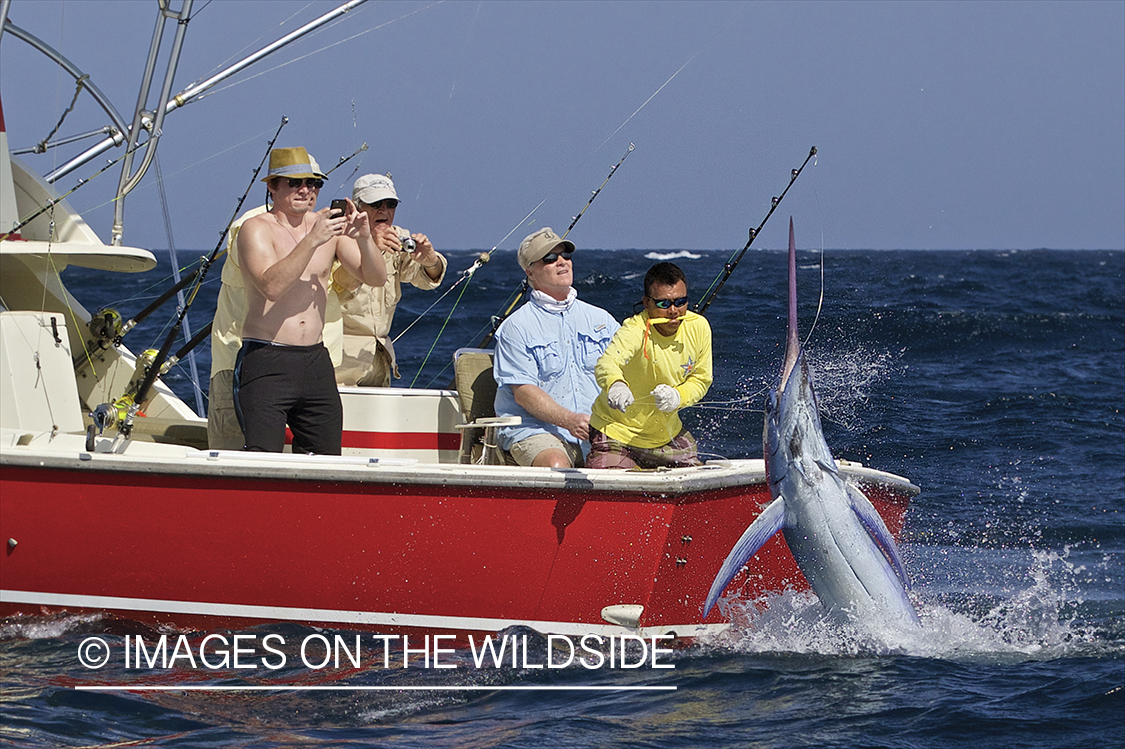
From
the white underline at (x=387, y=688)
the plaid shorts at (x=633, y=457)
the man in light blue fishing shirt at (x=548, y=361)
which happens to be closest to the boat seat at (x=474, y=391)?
the man in light blue fishing shirt at (x=548, y=361)

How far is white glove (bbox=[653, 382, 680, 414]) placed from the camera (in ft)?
15.4

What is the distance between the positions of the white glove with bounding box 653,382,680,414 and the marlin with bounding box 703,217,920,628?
71 cm

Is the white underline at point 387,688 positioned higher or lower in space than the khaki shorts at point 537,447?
lower

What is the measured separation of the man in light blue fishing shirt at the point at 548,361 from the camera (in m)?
5.36

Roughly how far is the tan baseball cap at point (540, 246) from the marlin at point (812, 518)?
172 centimetres

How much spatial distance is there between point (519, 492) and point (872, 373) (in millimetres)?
7233

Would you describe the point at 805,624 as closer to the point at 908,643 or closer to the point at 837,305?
the point at 908,643

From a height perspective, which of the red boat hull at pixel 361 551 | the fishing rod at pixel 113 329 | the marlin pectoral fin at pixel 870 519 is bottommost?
the red boat hull at pixel 361 551

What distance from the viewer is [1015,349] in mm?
16047

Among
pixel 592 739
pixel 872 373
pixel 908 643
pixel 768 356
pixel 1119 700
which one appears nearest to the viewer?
pixel 592 739

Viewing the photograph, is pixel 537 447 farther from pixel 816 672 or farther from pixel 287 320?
pixel 816 672

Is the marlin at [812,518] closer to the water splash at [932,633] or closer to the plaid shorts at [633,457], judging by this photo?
the water splash at [932,633]

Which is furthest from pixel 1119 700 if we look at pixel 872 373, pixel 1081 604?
pixel 872 373

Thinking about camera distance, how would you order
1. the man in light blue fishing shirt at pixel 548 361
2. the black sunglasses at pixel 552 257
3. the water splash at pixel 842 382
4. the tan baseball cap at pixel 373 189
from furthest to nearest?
the water splash at pixel 842 382, the tan baseball cap at pixel 373 189, the black sunglasses at pixel 552 257, the man in light blue fishing shirt at pixel 548 361
